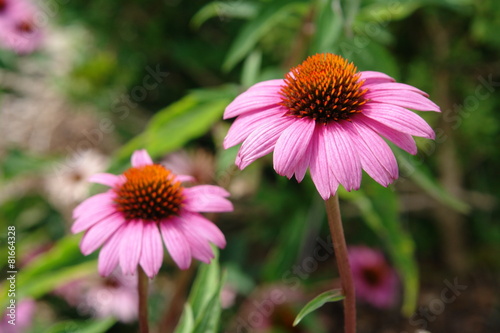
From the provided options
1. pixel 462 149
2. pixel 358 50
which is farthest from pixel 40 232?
pixel 462 149

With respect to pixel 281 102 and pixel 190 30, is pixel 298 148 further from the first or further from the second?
pixel 190 30

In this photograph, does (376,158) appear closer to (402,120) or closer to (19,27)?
(402,120)

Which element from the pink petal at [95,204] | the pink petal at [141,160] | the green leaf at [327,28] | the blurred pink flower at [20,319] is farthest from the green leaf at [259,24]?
the blurred pink flower at [20,319]

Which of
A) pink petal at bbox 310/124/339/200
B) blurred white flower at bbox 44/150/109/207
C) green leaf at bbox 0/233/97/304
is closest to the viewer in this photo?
pink petal at bbox 310/124/339/200

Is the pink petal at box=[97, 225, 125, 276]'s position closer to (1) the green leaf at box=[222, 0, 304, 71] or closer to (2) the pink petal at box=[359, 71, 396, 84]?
(2) the pink petal at box=[359, 71, 396, 84]

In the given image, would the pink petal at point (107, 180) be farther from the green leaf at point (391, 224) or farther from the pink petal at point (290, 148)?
the green leaf at point (391, 224)

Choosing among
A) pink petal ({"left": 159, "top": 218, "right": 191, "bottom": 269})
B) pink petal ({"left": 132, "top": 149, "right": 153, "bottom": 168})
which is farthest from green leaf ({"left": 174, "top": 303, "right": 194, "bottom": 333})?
pink petal ({"left": 132, "top": 149, "right": 153, "bottom": 168})
